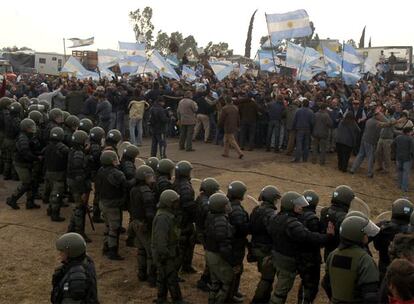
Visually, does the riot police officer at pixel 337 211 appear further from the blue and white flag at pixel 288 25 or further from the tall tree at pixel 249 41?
the tall tree at pixel 249 41

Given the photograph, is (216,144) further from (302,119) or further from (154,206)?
(154,206)

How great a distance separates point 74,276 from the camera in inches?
221

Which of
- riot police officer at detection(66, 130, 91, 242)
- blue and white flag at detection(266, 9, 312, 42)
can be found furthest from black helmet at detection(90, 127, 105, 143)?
blue and white flag at detection(266, 9, 312, 42)

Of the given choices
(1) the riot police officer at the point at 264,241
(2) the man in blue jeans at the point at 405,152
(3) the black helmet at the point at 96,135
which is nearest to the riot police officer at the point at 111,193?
(3) the black helmet at the point at 96,135

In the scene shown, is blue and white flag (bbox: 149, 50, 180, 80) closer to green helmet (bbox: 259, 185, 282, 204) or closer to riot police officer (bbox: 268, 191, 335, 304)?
green helmet (bbox: 259, 185, 282, 204)

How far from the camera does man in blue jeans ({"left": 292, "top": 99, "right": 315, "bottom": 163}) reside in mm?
16766

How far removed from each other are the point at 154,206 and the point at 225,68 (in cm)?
1578

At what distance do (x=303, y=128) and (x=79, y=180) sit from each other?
859 centimetres

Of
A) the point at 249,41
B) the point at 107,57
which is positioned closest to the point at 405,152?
the point at 107,57

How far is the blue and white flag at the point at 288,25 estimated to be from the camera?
20.4 m

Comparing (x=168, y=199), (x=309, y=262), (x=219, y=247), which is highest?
(x=168, y=199)

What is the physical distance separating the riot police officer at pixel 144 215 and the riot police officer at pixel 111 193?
70 centimetres

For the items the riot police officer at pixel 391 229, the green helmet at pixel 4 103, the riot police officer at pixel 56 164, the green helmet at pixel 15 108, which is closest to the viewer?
the riot police officer at pixel 391 229

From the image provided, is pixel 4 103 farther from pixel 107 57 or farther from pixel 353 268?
pixel 107 57
